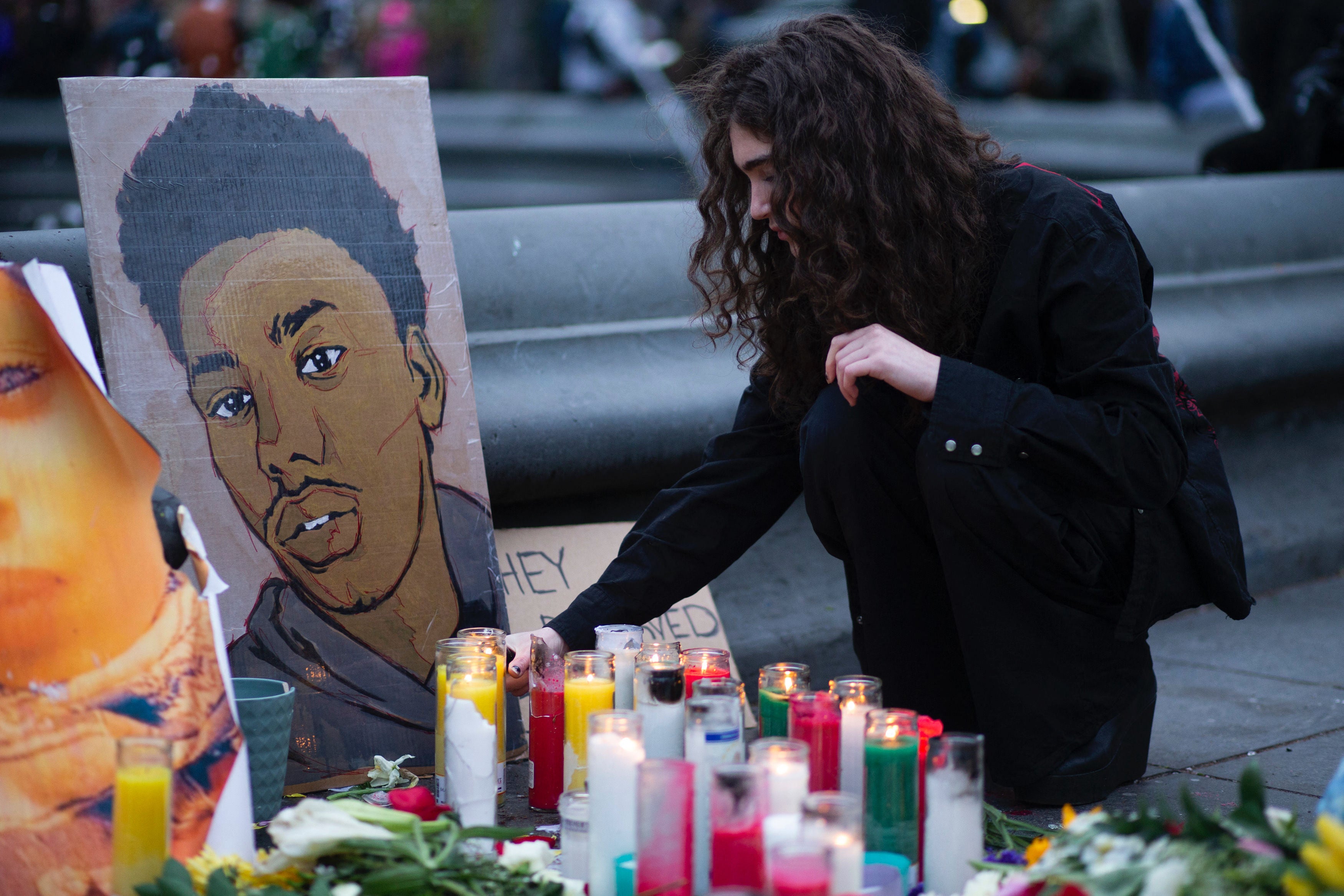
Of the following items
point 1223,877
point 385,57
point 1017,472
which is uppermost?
point 385,57

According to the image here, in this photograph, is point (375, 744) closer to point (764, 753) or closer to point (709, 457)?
point (709, 457)

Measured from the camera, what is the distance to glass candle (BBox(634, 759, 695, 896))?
142 centimetres

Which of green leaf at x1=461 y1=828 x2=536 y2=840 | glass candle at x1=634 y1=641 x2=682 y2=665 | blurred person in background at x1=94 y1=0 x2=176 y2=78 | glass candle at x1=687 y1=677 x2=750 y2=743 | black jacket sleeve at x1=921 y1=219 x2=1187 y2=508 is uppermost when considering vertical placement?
blurred person in background at x1=94 y1=0 x2=176 y2=78

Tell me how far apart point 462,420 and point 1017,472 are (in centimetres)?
95

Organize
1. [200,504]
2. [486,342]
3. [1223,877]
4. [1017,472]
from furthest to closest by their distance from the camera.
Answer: [486,342]
[200,504]
[1017,472]
[1223,877]

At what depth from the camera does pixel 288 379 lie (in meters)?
2.19

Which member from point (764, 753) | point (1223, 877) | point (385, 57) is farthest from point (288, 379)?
point (385, 57)

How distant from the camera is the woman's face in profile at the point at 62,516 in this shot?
158cm

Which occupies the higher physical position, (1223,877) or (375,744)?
(1223,877)

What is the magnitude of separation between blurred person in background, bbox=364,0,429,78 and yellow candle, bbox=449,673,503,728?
10295mm

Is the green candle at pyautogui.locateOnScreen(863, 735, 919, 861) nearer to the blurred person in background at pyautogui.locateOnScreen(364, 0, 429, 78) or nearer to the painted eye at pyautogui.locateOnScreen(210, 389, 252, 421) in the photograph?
the painted eye at pyautogui.locateOnScreen(210, 389, 252, 421)

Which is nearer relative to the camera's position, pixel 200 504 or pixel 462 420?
pixel 200 504

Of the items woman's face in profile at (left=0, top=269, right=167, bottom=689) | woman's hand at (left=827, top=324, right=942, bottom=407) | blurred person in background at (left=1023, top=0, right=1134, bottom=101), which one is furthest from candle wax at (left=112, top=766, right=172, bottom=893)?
blurred person in background at (left=1023, top=0, right=1134, bottom=101)

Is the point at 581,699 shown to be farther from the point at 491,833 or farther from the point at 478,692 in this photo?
the point at 491,833
